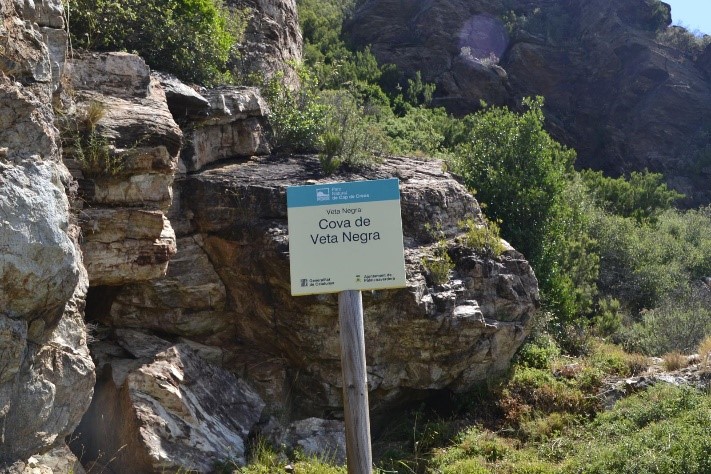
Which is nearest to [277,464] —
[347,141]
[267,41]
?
[347,141]

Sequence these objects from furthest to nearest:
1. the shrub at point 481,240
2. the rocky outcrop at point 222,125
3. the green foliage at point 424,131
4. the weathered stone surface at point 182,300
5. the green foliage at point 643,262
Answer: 1. the green foliage at point 424,131
2. the green foliage at point 643,262
3. the shrub at point 481,240
4. the rocky outcrop at point 222,125
5. the weathered stone surface at point 182,300

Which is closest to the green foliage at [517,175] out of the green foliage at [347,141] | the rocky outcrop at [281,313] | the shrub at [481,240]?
the green foliage at [347,141]

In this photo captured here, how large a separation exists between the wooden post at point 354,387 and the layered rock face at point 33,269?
209cm

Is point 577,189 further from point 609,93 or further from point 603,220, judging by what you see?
point 609,93

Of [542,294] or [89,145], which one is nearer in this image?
[89,145]

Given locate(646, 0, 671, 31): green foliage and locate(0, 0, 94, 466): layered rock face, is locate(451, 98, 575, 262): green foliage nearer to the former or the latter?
locate(0, 0, 94, 466): layered rock face

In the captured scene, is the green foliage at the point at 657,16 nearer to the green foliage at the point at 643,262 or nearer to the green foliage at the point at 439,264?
the green foliage at the point at 643,262


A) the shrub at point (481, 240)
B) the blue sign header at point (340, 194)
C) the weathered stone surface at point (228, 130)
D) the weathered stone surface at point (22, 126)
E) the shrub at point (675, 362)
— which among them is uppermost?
the weathered stone surface at point (228, 130)

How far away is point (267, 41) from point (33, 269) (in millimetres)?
8643

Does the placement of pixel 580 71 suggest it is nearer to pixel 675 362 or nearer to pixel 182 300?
pixel 675 362

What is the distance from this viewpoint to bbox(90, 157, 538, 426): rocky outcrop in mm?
8336

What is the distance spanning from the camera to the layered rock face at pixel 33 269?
500 cm

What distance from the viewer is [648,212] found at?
19672mm

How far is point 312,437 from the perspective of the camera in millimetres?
7730
